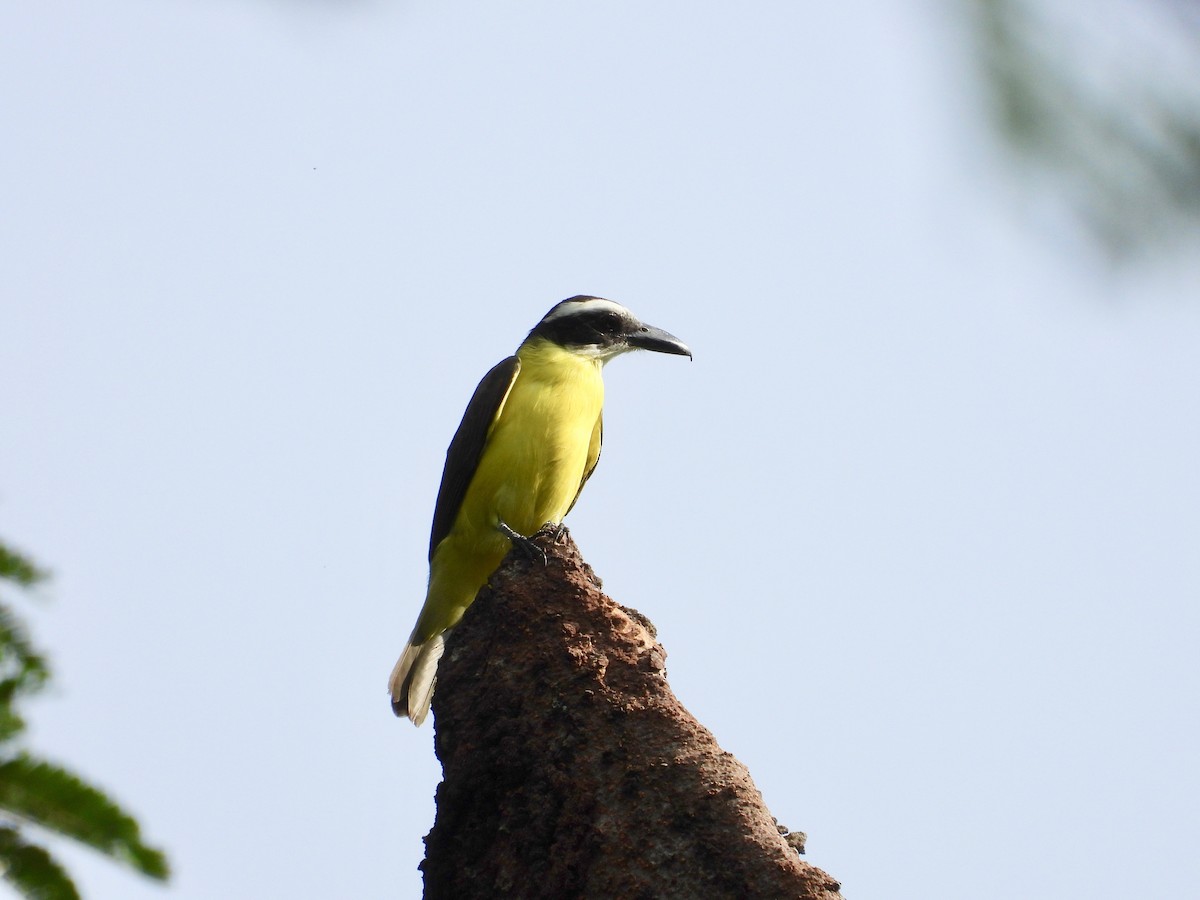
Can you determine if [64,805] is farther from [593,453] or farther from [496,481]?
[593,453]

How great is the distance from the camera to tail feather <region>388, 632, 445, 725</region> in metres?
8.04

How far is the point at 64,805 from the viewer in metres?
1.87

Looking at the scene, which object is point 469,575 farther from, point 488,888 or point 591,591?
point 488,888

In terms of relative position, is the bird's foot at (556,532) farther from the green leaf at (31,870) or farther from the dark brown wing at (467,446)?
the green leaf at (31,870)

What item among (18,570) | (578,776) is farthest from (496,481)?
(18,570)

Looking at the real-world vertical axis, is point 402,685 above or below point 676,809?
above

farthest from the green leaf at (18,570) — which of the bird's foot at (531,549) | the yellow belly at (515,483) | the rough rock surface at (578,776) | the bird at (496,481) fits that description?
the yellow belly at (515,483)

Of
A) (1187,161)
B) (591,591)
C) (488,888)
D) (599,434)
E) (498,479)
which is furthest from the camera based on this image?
(599,434)

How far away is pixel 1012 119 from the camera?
3.88ft

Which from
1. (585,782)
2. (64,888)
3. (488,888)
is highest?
(585,782)

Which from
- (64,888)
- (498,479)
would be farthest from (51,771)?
(498,479)

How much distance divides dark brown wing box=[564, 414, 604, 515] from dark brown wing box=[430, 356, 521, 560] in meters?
0.76

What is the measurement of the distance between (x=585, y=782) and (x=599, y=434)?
429cm

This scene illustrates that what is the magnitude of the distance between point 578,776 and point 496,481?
324cm
